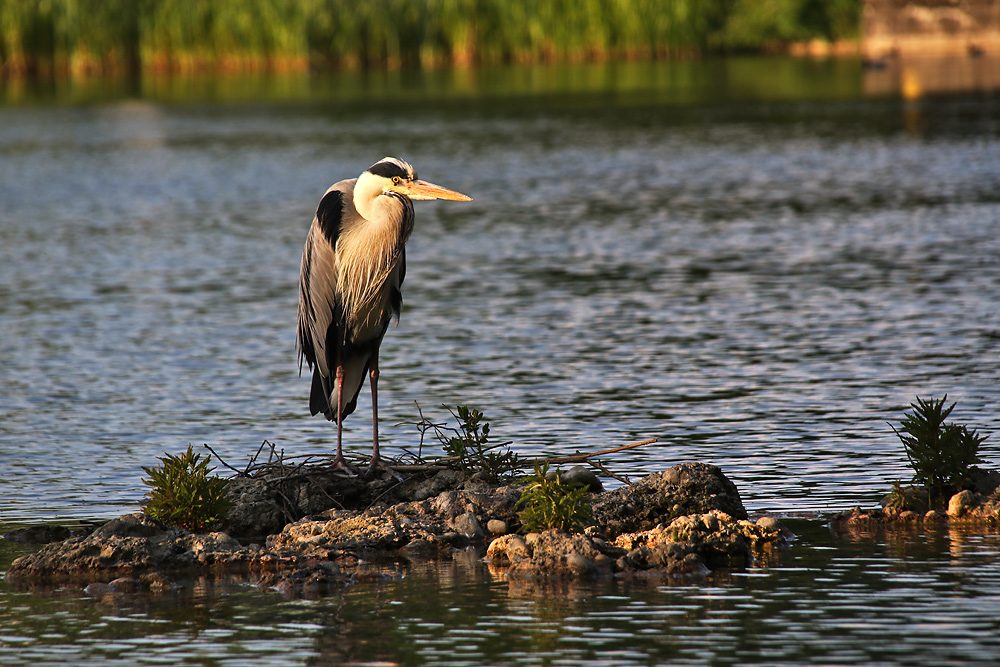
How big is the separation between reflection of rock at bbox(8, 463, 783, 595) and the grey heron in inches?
28.1

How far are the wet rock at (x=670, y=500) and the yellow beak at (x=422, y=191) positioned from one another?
6.18 ft

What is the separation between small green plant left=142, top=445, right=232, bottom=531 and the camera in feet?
25.6

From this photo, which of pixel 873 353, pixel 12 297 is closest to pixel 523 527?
pixel 873 353

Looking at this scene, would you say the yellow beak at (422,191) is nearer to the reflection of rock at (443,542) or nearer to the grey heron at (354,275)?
the grey heron at (354,275)

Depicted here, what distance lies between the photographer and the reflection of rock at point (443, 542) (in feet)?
23.0

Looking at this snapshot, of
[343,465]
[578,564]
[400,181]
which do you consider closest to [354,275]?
[400,181]

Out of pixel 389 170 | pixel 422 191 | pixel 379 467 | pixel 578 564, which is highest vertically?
pixel 389 170

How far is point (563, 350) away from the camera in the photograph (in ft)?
43.3

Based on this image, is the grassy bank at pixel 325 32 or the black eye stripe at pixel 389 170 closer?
the black eye stripe at pixel 389 170

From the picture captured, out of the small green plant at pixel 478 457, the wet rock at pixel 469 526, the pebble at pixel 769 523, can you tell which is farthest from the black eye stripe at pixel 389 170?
the pebble at pixel 769 523

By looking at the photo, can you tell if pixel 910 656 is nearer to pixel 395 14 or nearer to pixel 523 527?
pixel 523 527

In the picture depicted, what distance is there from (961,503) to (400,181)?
137 inches

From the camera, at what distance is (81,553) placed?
7297 millimetres

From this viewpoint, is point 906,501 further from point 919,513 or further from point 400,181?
point 400,181
